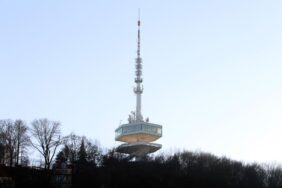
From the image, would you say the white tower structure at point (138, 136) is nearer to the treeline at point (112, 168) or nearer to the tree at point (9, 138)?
the treeline at point (112, 168)

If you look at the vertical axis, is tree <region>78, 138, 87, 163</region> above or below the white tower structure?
below

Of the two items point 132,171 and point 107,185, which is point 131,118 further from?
point 107,185

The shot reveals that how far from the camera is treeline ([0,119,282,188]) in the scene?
83238 mm

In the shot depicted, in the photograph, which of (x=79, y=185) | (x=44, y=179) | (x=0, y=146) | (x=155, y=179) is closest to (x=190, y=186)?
(x=155, y=179)

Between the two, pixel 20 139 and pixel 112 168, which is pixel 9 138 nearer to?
pixel 20 139

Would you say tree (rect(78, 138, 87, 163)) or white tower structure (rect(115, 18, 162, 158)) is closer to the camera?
tree (rect(78, 138, 87, 163))

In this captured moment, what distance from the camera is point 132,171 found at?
304 feet

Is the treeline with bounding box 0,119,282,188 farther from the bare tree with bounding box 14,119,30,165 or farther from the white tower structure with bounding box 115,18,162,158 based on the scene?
the white tower structure with bounding box 115,18,162,158

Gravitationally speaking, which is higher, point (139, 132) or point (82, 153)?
point (139, 132)

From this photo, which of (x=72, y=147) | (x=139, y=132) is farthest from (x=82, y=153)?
(x=139, y=132)

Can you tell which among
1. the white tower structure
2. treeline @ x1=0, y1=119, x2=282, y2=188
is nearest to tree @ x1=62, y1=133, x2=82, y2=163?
treeline @ x1=0, y1=119, x2=282, y2=188

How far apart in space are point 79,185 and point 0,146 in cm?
1362

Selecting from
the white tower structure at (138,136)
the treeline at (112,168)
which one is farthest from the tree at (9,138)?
the white tower structure at (138,136)

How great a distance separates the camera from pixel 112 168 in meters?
90.9
